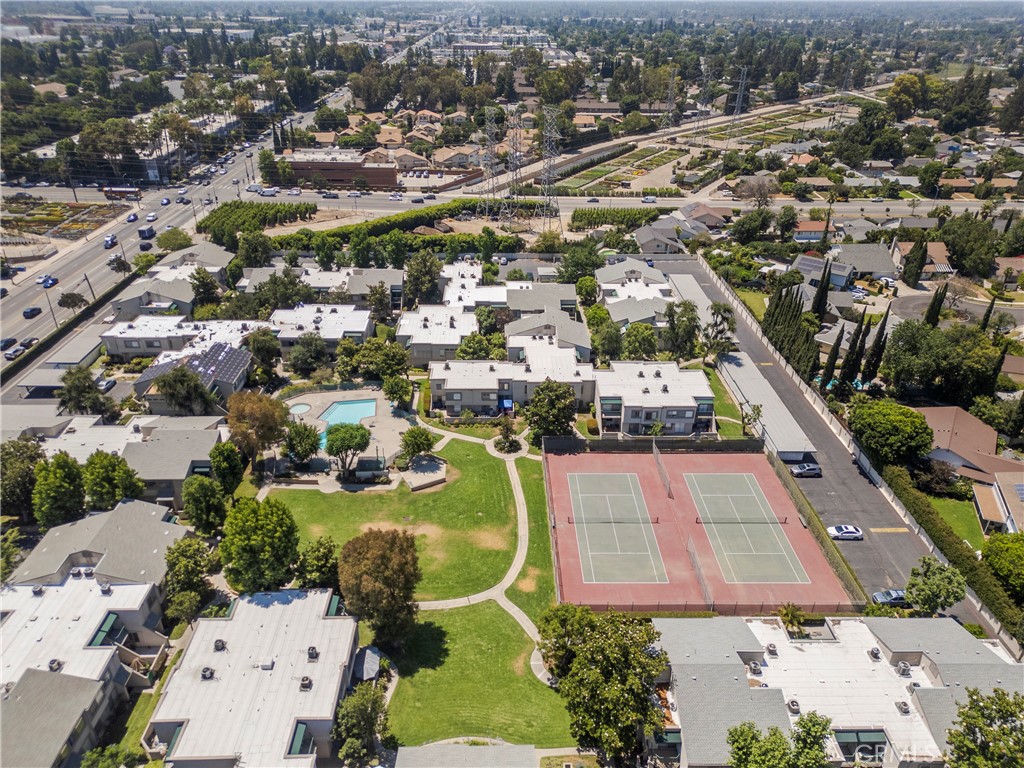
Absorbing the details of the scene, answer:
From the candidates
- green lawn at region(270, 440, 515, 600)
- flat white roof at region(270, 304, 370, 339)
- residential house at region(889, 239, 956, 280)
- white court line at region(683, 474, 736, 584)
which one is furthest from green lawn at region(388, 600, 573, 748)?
residential house at region(889, 239, 956, 280)

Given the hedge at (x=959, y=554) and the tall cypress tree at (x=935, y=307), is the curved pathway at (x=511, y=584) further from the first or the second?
the tall cypress tree at (x=935, y=307)

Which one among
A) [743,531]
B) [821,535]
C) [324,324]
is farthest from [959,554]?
[324,324]

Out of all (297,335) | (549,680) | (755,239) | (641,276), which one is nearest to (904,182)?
(755,239)

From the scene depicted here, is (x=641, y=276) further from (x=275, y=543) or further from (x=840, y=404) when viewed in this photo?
(x=275, y=543)

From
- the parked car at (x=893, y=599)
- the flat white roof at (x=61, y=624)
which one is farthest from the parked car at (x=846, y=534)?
the flat white roof at (x=61, y=624)

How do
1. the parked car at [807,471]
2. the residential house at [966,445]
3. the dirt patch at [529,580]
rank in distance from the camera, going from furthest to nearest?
the parked car at [807,471]
the residential house at [966,445]
the dirt patch at [529,580]

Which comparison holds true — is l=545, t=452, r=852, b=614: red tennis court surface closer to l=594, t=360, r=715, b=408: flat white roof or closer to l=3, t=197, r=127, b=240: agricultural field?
l=594, t=360, r=715, b=408: flat white roof

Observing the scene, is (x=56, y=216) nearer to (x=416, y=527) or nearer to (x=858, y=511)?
(x=416, y=527)
